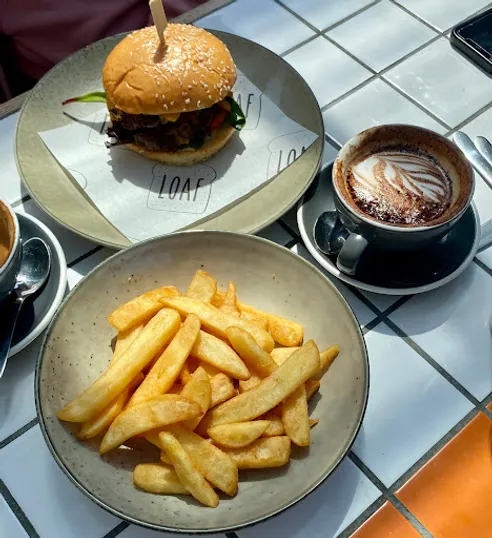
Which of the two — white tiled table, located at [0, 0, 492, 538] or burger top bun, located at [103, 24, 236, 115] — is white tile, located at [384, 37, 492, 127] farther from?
burger top bun, located at [103, 24, 236, 115]

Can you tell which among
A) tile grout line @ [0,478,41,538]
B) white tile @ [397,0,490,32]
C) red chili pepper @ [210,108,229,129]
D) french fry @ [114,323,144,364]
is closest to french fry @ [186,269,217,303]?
french fry @ [114,323,144,364]

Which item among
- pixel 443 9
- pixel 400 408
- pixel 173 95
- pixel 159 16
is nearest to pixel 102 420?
pixel 400 408

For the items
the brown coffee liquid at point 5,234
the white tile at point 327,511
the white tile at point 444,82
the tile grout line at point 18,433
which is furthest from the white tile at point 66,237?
the white tile at point 444,82

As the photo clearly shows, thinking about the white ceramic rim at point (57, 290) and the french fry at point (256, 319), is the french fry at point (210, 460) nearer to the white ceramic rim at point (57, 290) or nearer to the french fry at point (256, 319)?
the french fry at point (256, 319)

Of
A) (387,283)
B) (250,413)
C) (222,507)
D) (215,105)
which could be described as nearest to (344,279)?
(387,283)

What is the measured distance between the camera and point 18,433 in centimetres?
108

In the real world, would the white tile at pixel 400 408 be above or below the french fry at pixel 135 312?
below

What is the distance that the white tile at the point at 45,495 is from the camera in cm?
97

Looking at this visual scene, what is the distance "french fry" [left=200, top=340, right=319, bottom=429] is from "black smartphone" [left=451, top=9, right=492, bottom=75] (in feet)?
4.08

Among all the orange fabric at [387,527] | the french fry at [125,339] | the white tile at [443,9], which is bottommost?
the orange fabric at [387,527]

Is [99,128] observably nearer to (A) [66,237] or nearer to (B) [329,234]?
(A) [66,237]

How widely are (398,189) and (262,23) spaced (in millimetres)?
972

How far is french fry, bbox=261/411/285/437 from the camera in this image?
0.94 meters

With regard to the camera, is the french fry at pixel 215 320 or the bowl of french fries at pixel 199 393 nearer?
the bowl of french fries at pixel 199 393
